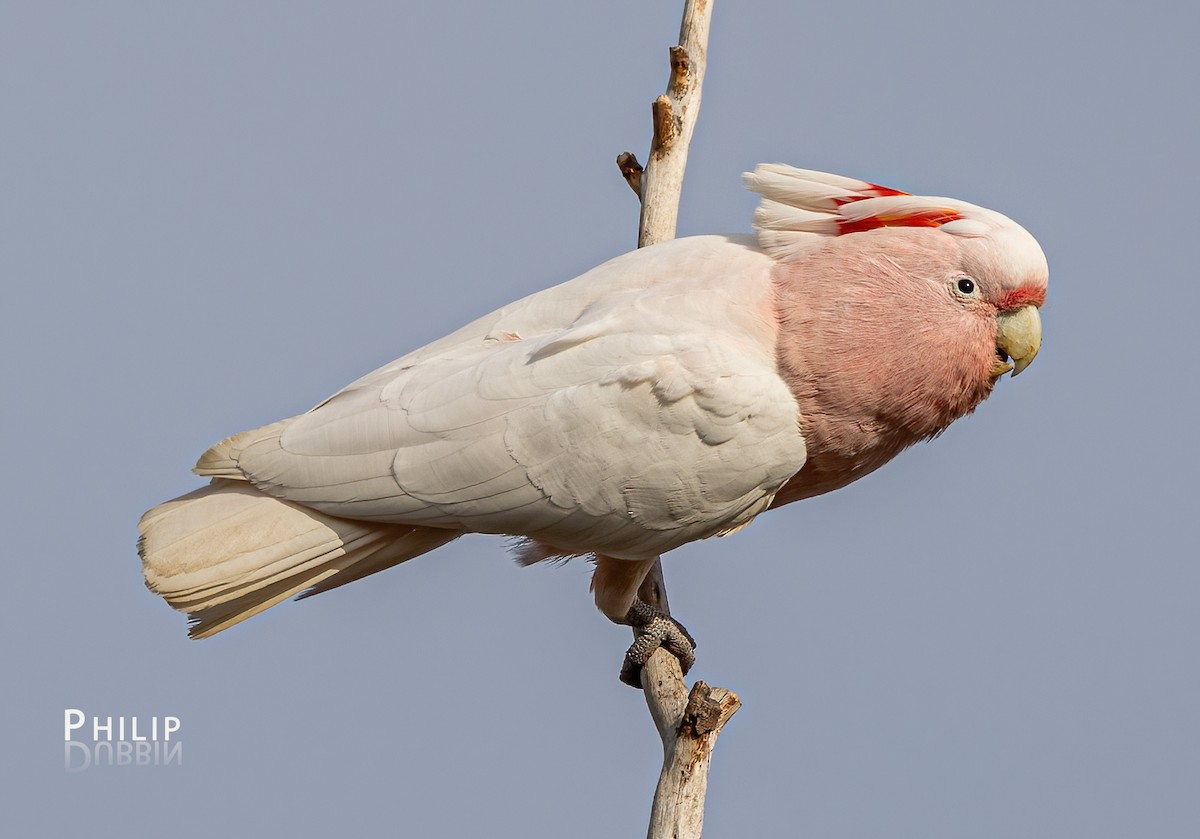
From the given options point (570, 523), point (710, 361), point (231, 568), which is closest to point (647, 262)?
point (710, 361)

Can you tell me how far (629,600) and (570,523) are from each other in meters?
0.57

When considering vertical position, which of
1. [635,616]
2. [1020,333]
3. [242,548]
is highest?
[1020,333]

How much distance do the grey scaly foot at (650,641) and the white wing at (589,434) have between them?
457 millimetres

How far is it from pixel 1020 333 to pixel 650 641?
1.43 meters

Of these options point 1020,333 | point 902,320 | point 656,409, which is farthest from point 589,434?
point 1020,333

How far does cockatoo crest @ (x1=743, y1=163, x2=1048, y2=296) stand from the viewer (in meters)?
3.71

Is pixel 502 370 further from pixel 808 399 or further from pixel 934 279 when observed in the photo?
pixel 934 279

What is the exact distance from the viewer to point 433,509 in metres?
3.72

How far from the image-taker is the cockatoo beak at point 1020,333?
3754 mm

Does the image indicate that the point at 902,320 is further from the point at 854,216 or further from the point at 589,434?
the point at 589,434

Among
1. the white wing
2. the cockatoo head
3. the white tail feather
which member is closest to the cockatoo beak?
the cockatoo head

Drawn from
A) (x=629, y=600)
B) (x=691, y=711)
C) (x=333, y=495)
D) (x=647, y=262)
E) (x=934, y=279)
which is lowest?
(x=691, y=711)

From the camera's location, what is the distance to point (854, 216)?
3854 millimetres

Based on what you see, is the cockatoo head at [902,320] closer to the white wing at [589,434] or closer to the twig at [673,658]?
the white wing at [589,434]
